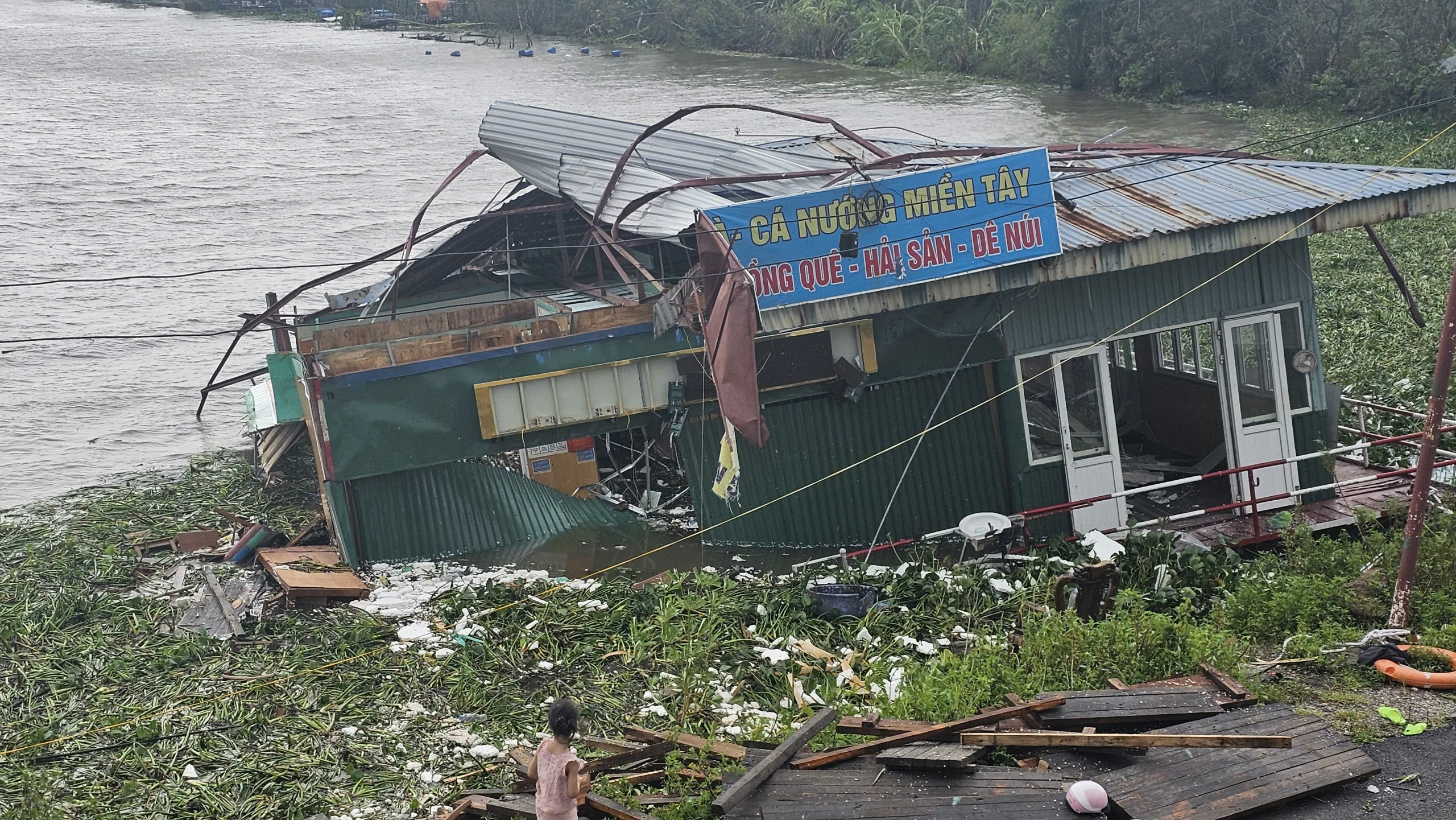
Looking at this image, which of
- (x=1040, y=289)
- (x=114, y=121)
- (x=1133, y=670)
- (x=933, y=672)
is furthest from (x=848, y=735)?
(x=114, y=121)

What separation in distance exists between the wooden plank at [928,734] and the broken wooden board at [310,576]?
548 cm

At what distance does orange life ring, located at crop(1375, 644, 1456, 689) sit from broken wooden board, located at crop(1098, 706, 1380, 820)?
1.04 meters

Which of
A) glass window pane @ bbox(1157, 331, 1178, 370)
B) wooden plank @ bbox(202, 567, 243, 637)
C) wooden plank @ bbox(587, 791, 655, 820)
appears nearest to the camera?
wooden plank @ bbox(587, 791, 655, 820)

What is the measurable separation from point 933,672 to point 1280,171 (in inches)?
282

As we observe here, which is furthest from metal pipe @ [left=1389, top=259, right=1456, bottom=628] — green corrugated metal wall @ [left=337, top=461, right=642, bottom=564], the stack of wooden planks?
green corrugated metal wall @ [left=337, top=461, right=642, bottom=564]

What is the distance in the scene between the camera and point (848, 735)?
7.12 metres

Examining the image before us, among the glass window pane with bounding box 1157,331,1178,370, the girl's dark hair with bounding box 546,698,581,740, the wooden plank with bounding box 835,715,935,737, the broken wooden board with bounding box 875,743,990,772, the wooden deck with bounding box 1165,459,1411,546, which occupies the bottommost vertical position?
the wooden deck with bounding box 1165,459,1411,546

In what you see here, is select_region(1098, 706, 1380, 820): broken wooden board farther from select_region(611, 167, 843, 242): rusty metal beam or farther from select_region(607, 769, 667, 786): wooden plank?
select_region(611, 167, 843, 242): rusty metal beam

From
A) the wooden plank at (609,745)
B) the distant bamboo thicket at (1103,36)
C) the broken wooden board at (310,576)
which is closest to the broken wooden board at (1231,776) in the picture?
the wooden plank at (609,745)

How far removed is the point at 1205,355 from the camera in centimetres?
1271

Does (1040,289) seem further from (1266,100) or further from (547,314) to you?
(1266,100)

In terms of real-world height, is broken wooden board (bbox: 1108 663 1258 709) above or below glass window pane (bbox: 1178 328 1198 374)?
below

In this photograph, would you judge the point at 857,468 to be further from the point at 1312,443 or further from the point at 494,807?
the point at 494,807

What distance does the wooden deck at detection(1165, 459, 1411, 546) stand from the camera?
11078 millimetres
